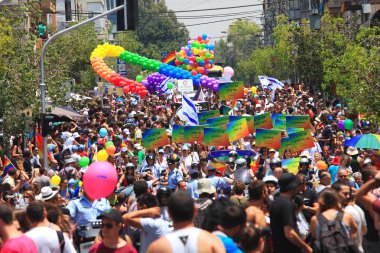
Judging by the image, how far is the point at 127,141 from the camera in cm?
2608

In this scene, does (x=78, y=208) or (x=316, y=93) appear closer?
(x=78, y=208)

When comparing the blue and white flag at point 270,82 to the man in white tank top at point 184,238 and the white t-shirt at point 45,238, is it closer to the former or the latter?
the white t-shirt at point 45,238

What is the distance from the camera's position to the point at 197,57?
6144cm

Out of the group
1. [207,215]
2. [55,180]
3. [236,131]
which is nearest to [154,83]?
[236,131]

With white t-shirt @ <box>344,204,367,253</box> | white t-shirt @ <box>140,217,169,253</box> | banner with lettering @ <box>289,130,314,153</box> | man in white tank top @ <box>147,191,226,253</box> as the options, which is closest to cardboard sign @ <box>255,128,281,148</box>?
banner with lettering @ <box>289,130,314,153</box>

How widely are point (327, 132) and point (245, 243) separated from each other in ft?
56.5

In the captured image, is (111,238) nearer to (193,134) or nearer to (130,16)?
(193,134)

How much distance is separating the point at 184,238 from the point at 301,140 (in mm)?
14420

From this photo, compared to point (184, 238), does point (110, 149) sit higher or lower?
lower

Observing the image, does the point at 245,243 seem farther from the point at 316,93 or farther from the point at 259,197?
the point at 316,93

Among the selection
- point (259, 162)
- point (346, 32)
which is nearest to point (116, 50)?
point (346, 32)

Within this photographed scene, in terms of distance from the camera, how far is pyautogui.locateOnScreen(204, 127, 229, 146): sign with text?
23312 mm

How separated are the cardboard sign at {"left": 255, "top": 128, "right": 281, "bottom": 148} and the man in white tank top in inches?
565

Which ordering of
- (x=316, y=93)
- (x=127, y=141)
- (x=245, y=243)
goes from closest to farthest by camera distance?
(x=245, y=243) → (x=127, y=141) → (x=316, y=93)
